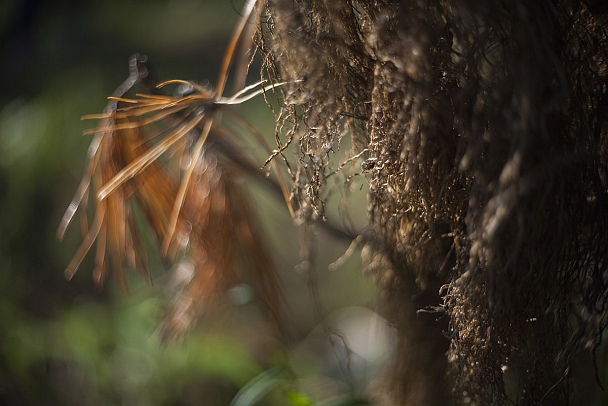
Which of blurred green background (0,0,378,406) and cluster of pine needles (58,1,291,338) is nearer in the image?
cluster of pine needles (58,1,291,338)

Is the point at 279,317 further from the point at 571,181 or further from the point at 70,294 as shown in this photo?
the point at 70,294

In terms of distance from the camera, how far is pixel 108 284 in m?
1.65

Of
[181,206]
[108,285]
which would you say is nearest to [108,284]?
[108,285]

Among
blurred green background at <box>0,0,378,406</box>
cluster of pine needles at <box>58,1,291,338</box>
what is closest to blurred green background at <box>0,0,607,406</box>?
blurred green background at <box>0,0,378,406</box>

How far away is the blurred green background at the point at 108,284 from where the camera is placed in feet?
3.83

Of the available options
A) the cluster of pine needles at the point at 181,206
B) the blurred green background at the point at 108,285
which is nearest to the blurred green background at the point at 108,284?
the blurred green background at the point at 108,285

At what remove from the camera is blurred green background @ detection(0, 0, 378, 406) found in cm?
117

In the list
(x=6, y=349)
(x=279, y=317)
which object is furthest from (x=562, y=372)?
(x=6, y=349)

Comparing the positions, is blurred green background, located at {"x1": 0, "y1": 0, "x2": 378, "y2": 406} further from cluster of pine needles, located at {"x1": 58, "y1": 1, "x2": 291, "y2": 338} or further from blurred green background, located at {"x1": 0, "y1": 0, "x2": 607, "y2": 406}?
cluster of pine needles, located at {"x1": 58, "y1": 1, "x2": 291, "y2": 338}

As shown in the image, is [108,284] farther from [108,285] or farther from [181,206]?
[181,206]

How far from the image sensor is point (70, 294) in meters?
1.66

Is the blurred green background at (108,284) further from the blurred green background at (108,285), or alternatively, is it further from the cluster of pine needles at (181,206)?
the cluster of pine needles at (181,206)

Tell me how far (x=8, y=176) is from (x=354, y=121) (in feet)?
4.60

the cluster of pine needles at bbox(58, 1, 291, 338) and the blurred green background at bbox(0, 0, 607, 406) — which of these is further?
the blurred green background at bbox(0, 0, 607, 406)
